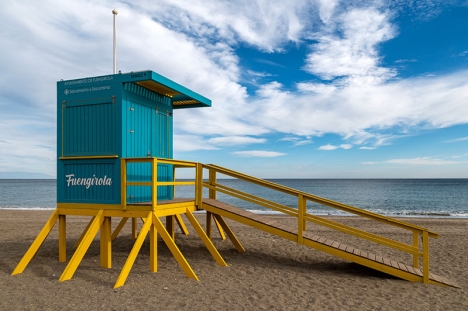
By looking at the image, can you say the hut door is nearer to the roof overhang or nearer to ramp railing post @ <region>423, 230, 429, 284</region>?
the roof overhang

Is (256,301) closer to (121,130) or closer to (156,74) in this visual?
(121,130)

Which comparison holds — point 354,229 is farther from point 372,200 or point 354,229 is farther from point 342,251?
point 372,200

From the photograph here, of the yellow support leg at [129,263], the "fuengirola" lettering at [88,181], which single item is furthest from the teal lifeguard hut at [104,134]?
the yellow support leg at [129,263]

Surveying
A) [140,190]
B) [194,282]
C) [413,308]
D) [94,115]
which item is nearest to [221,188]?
[140,190]

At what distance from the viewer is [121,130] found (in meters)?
6.96

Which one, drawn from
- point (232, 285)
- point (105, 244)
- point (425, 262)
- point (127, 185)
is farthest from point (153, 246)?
point (425, 262)

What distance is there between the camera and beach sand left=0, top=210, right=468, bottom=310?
5273mm

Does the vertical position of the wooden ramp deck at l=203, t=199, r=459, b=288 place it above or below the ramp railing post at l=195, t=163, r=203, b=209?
below

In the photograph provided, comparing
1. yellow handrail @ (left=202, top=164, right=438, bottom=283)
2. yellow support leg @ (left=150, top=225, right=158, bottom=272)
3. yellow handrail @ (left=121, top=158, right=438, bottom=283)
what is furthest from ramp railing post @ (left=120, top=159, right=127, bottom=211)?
yellow handrail @ (left=202, top=164, right=438, bottom=283)

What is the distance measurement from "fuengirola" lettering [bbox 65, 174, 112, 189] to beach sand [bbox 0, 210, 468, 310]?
167 centimetres

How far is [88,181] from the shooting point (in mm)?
7305

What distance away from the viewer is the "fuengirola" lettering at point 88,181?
280 inches

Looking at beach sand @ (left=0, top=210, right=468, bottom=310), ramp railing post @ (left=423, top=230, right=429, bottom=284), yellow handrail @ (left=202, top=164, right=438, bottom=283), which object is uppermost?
yellow handrail @ (left=202, top=164, right=438, bottom=283)

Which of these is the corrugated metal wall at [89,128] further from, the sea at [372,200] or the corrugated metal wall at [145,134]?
the sea at [372,200]
